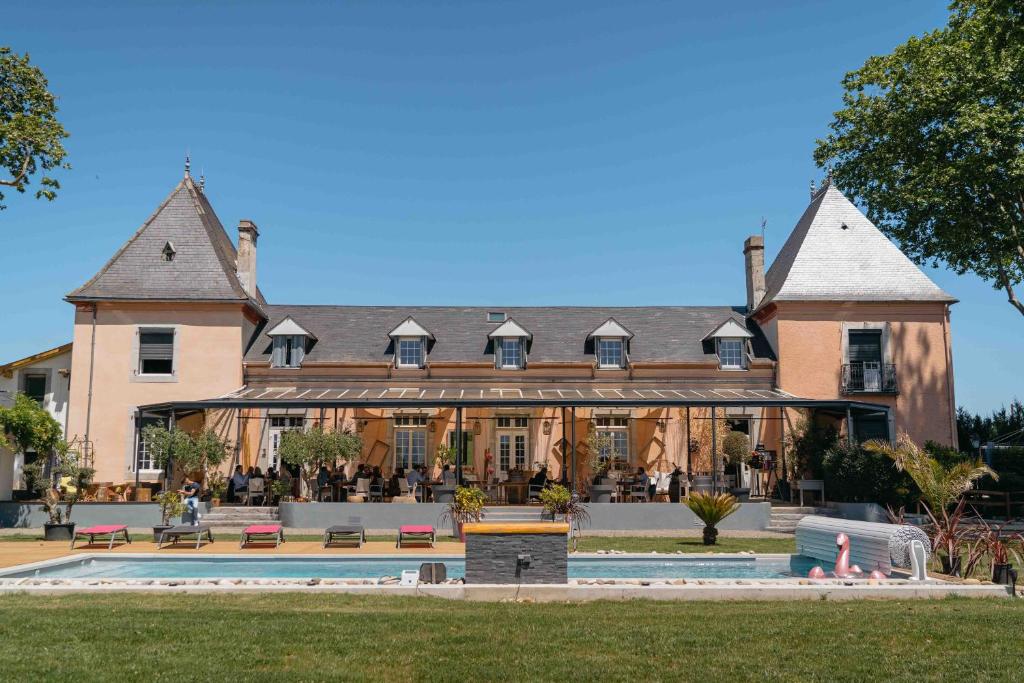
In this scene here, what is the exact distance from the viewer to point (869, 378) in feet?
78.5

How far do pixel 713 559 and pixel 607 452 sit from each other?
11.1m

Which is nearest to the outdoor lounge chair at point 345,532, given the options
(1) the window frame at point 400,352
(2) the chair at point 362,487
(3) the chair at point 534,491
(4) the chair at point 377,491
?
(4) the chair at point 377,491

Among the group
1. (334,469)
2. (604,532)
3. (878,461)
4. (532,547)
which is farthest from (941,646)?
(334,469)

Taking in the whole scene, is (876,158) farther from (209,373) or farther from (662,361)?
(209,373)

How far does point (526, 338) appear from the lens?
25.2m

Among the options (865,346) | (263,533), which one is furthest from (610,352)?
(263,533)

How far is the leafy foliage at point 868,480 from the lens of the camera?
19188 mm

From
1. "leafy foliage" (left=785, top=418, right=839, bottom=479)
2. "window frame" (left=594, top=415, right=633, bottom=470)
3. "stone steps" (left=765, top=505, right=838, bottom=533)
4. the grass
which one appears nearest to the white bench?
the grass

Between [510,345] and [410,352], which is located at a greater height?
[510,345]

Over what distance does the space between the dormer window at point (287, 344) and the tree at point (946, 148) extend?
18437 millimetres

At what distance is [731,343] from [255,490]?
549 inches

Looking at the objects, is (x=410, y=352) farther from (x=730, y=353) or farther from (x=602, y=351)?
(x=730, y=353)

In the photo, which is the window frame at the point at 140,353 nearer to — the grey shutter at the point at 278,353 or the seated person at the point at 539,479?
the grey shutter at the point at 278,353

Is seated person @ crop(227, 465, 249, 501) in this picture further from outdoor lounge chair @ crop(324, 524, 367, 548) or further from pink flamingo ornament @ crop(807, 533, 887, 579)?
pink flamingo ornament @ crop(807, 533, 887, 579)
